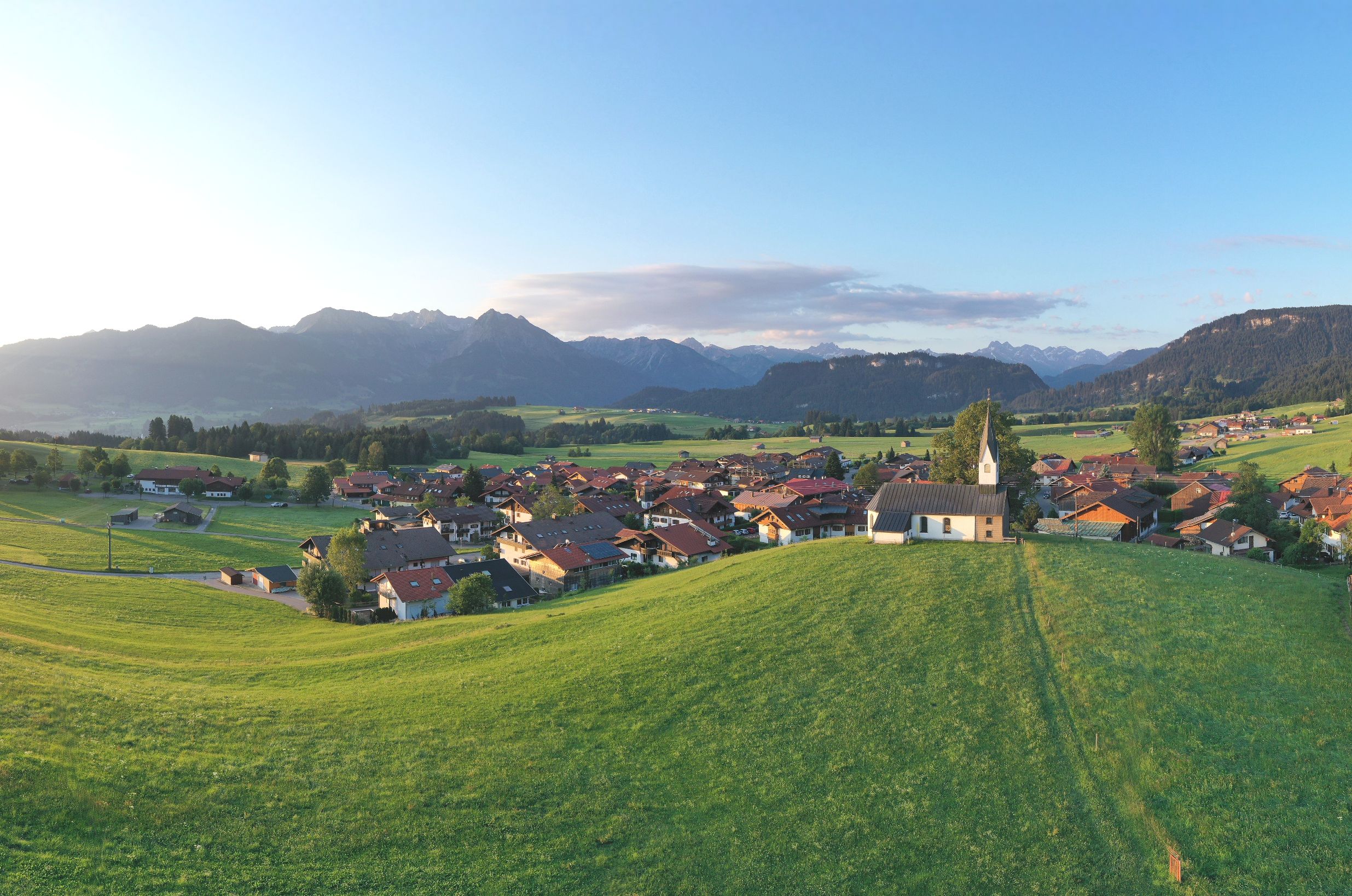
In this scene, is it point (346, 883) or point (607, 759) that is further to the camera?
point (607, 759)

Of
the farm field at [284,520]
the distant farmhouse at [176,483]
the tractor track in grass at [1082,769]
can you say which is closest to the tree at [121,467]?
the distant farmhouse at [176,483]

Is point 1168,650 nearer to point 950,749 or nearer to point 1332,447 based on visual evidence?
point 950,749

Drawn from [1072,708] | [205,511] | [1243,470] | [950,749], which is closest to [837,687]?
[950,749]

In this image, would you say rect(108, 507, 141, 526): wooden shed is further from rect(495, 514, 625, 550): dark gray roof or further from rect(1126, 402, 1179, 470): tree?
rect(1126, 402, 1179, 470): tree

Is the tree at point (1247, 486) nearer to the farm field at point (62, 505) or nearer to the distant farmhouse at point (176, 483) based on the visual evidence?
the farm field at point (62, 505)

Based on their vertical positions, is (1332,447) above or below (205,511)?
above

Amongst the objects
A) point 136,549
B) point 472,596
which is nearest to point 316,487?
point 136,549

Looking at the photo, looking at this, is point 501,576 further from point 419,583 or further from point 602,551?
point 602,551
